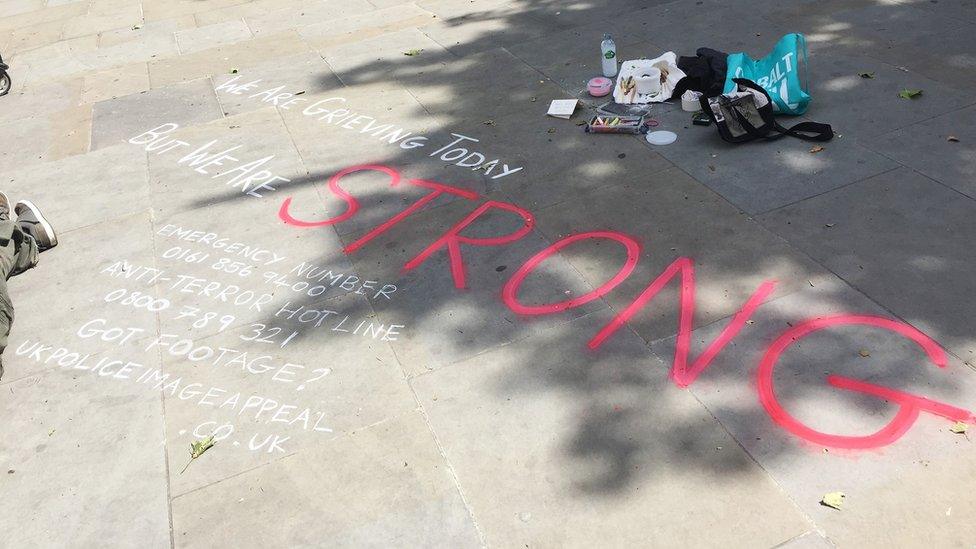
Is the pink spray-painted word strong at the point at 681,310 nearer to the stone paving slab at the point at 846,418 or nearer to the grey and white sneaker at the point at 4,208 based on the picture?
the stone paving slab at the point at 846,418

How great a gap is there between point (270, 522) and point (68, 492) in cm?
120

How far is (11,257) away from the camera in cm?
589

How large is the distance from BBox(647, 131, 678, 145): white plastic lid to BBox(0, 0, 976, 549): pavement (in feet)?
0.31

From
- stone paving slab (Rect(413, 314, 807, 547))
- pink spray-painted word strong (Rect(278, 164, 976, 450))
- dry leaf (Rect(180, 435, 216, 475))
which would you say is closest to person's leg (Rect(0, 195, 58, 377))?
pink spray-painted word strong (Rect(278, 164, 976, 450))

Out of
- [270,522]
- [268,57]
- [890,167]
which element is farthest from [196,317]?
[268,57]

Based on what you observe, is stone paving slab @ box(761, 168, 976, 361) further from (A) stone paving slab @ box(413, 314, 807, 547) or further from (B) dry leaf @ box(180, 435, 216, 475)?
(B) dry leaf @ box(180, 435, 216, 475)

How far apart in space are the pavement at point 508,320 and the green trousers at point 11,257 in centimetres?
11

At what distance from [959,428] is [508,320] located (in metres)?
2.45

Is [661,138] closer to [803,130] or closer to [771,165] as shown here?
[771,165]

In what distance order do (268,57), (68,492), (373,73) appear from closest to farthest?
1. (68,492)
2. (373,73)
3. (268,57)

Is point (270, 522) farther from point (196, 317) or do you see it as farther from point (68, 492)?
point (196, 317)

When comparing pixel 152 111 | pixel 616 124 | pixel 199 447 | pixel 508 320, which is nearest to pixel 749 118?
pixel 616 124

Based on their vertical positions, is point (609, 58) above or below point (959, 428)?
above

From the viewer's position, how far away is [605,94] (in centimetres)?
768
